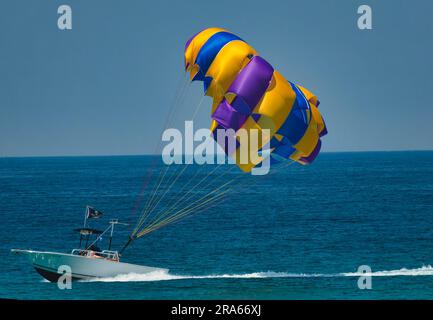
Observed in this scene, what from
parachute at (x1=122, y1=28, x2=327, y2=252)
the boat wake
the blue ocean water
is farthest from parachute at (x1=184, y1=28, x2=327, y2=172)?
the boat wake

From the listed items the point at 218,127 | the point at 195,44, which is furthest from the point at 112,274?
the point at 195,44

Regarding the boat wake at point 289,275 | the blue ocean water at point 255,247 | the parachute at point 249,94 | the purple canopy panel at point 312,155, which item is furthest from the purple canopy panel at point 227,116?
the boat wake at point 289,275

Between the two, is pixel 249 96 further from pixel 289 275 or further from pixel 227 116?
pixel 289 275

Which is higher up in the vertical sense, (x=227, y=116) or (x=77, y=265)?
(x=227, y=116)

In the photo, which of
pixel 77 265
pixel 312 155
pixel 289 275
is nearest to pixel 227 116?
pixel 312 155

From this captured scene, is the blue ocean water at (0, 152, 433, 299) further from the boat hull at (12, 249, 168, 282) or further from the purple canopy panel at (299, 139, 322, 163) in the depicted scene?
the purple canopy panel at (299, 139, 322, 163)
